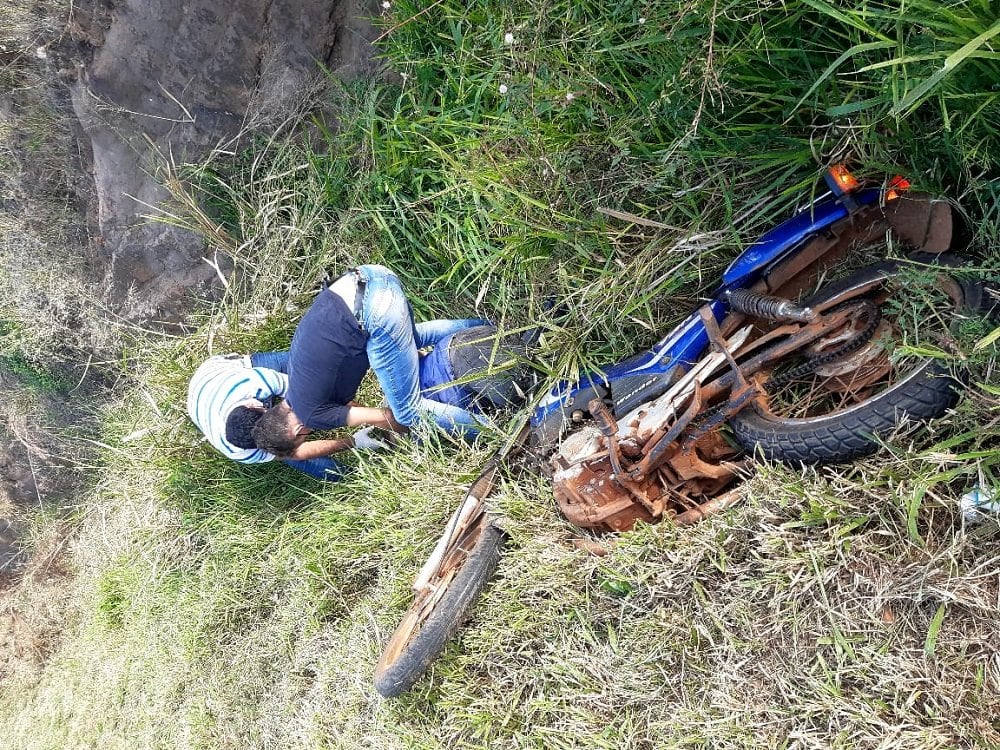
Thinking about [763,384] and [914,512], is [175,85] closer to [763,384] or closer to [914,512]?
[763,384]

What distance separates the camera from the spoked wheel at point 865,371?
211 centimetres

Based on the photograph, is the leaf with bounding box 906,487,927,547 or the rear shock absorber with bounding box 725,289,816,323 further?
the rear shock absorber with bounding box 725,289,816,323

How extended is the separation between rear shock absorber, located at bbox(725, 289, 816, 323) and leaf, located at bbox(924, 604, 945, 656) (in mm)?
902

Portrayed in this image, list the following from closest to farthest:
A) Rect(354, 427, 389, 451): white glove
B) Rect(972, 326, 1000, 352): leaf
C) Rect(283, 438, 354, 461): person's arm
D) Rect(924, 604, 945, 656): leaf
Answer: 1. Rect(972, 326, 1000, 352): leaf
2. Rect(924, 604, 945, 656): leaf
3. Rect(283, 438, 354, 461): person's arm
4. Rect(354, 427, 389, 451): white glove

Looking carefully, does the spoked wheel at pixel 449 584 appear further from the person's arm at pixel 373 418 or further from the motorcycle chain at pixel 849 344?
the motorcycle chain at pixel 849 344

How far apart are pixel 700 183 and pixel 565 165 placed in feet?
1.71

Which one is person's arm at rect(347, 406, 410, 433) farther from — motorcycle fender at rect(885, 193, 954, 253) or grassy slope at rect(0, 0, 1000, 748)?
motorcycle fender at rect(885, 193, 954, 253)

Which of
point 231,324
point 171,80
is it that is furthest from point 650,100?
point 171,80

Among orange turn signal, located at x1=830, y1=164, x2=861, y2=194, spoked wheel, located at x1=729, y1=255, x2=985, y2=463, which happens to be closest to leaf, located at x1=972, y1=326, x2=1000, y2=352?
spoked wheel, located at x1=729, y1=255, x2=985, y2=463

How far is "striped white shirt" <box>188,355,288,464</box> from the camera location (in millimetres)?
3469

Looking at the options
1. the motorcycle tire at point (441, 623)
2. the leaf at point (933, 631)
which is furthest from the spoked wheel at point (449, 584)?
the leaf at point (933, 631)

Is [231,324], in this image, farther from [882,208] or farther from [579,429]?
[882,208]

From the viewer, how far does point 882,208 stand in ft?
7.45

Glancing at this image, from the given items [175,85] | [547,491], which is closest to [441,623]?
[547,491]
